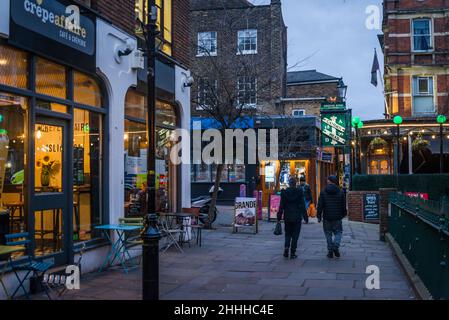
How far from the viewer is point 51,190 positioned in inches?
337

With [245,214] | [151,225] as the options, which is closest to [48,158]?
[151,225]

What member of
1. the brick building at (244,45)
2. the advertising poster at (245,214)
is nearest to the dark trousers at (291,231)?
the advertising poster at (245,214)

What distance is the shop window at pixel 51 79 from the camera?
823 cm

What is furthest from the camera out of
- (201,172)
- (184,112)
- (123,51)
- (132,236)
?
(201,172)

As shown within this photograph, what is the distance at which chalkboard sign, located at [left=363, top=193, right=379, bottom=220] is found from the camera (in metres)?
19.1

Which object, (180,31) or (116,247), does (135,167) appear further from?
(180,31)

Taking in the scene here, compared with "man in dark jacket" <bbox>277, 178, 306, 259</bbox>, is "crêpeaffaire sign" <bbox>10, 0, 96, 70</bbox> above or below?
above

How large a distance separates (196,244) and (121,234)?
3534 millimetres

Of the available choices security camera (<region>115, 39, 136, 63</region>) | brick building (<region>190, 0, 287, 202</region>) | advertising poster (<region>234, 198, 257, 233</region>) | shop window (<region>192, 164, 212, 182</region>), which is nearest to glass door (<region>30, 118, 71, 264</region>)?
security camera (<region>115, 39, 136, 63</region>)

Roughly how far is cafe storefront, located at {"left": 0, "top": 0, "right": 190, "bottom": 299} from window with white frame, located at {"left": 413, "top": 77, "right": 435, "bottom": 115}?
2112 centimetres

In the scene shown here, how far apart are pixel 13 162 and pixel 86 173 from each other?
6.60 ft

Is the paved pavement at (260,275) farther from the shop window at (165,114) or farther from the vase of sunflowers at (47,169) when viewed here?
the shop window at (165,114)

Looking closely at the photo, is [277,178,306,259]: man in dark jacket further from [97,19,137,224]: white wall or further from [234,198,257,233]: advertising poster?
[234,198,257,233]: advertising poster

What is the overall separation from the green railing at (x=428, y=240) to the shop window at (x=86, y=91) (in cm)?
595
